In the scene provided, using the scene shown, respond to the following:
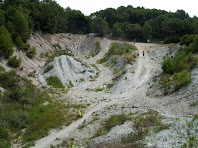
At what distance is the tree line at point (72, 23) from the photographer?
32344 millimetres

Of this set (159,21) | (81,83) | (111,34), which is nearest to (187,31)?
(159,21)

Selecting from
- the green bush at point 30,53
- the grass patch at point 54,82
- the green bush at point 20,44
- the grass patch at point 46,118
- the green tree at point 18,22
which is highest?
the green tree at point 18,22

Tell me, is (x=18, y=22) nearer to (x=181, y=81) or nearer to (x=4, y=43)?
(x=4, y=43)

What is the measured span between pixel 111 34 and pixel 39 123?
5755 centimetres

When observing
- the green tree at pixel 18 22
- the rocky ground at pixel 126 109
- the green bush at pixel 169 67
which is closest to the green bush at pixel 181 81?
the rocky ground at pixel 126 109

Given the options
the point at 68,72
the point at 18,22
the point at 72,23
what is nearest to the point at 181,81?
the point at 68,72

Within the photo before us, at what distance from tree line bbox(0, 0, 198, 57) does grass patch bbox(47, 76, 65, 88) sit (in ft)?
25.5

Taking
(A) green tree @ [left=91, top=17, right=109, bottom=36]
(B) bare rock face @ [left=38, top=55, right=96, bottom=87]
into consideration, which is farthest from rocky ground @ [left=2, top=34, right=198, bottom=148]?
(A) green tree @ [left=91, top=17, right=109, bottom=36]

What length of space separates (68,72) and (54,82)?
14.1 ft

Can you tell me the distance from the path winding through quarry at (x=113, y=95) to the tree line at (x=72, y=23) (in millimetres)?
15017

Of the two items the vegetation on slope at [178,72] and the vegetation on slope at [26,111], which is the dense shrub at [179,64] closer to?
the vegetation on slope at [178,72]

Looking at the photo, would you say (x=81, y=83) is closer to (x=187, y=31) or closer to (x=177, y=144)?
(x=177, y=144)

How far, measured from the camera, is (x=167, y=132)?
436 inches

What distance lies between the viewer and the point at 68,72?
33094 millimetres
